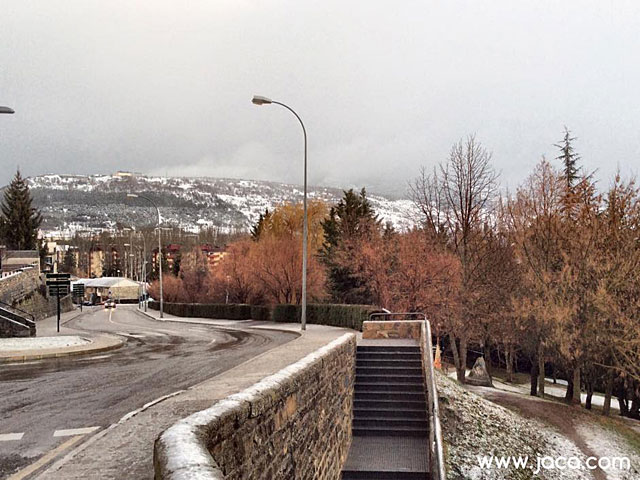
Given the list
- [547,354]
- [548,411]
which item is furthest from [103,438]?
[547,354]

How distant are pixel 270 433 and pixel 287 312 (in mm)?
32980

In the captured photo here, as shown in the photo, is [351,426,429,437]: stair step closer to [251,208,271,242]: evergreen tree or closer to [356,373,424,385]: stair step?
[356,373,424,385]: stair step

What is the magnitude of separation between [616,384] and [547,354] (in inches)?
224

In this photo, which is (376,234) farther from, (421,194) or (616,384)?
(616,384)

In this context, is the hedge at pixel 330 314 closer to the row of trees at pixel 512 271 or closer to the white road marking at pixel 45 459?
the row of trees at pixel 512 271

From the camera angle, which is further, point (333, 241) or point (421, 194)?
point (333, 241)

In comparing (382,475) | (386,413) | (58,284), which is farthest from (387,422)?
(58,284)

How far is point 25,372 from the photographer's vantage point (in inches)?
601

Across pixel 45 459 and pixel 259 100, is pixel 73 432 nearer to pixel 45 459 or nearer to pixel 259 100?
pixel 45 459

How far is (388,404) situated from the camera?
54.7 ft

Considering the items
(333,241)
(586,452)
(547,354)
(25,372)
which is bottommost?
(586,452)

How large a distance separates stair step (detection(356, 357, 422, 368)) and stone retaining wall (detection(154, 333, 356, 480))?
5288mm

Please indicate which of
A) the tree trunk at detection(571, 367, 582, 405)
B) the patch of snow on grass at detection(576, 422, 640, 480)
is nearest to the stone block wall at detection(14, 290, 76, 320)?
the tree trunk at detection(571, 367, 582, 405)

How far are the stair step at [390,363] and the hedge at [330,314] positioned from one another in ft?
30.7
